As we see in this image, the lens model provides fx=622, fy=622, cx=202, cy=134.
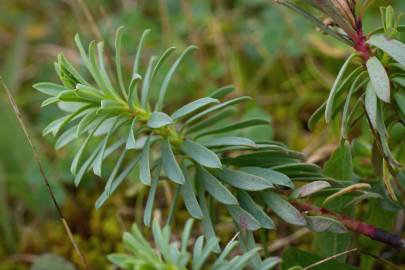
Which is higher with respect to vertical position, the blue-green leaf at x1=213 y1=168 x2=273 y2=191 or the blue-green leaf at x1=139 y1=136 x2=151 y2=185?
the blue-green leaf at x1=139 y1=136 x2=151 y2=185

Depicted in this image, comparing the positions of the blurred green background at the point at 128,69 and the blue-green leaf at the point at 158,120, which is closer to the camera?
the blue-green leaf at the point at 158,120

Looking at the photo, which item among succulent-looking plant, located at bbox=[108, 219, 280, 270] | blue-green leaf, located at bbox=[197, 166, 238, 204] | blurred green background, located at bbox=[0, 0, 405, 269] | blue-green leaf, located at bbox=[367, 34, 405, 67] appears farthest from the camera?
blurred green background, located at bbox=[0, 0, 405, 269]

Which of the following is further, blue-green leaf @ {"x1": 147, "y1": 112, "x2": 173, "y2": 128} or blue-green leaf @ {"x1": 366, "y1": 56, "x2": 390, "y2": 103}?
blue-green leaf @ {"x1": 147, "y1": 112, "x2": 173, "y2": 128}

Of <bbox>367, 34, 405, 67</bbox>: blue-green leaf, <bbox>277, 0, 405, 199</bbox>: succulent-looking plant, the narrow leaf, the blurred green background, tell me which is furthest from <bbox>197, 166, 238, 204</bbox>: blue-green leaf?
the blurred green background

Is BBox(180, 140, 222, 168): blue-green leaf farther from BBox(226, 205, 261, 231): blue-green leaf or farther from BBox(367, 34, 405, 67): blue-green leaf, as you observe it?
BBox(367, 34, 405, 67): blue-green leaf

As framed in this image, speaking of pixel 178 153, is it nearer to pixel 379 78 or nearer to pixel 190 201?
pixel 190 201

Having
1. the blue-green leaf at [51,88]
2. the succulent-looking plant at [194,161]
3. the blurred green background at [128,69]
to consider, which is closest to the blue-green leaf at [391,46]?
the succulent-looking plant at [194,161]

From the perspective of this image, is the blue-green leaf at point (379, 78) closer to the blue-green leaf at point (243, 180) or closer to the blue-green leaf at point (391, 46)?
the blue-green leaf at point (391, 46)

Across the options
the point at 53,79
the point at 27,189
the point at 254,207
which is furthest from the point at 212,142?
the point at 53,79
